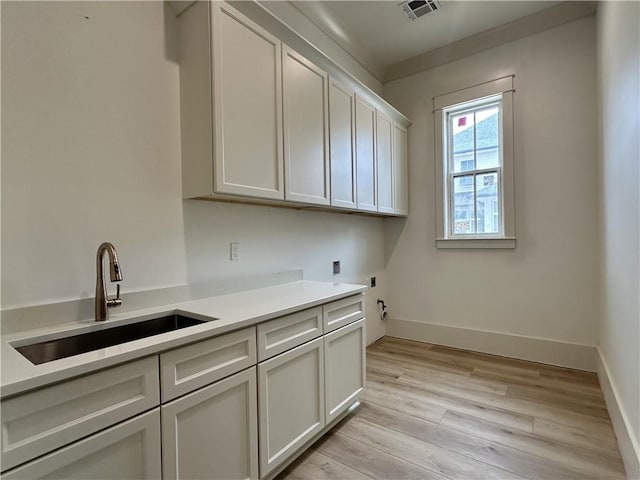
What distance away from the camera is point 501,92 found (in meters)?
3.05

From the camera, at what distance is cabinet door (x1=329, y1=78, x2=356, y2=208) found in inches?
93.9

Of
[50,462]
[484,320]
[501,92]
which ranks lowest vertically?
[484,320]

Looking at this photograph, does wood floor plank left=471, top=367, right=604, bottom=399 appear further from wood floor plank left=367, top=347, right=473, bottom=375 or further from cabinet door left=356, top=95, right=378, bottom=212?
cabinet door left=356, top=95, right=378, bottom=212

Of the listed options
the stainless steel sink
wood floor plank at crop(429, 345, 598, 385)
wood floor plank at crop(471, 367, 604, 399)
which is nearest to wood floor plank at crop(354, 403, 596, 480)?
wood floor plank at crop(471, 367, 604, 399)

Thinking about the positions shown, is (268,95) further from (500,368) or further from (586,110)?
(500,368)

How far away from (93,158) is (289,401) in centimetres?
147

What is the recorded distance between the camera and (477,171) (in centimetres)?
324

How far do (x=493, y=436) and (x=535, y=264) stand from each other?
1696 mm

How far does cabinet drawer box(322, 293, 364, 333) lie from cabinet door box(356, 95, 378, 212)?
0.90 metres

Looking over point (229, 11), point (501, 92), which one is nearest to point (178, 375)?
point (229, 11)

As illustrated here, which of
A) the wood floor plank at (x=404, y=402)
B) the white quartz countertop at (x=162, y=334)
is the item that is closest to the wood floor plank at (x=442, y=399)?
the wood floor plank at (x=404, y=402)

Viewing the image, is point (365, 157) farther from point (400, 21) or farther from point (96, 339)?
point (96, 339)

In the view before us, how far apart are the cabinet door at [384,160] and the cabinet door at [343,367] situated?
53.4 inches

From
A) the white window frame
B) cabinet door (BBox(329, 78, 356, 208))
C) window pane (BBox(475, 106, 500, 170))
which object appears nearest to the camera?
cabinet door (BBox(329, 78, 356, 208))
